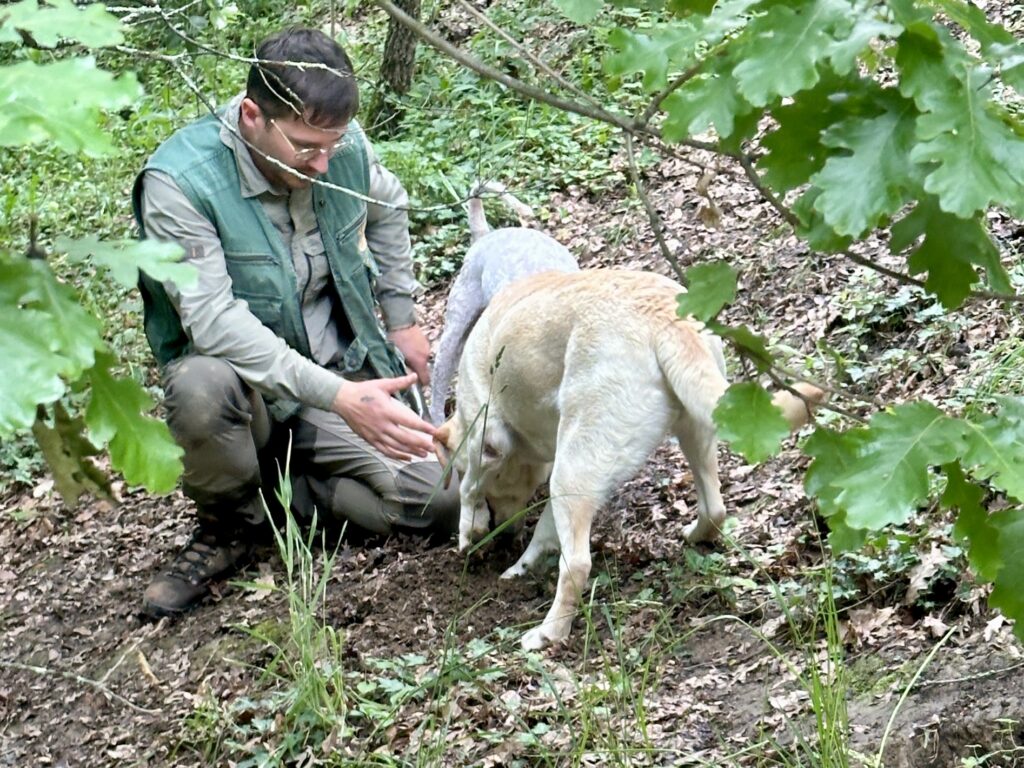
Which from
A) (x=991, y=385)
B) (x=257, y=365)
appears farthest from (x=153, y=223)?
(x=991, y=385)

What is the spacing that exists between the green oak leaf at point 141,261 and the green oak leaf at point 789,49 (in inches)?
32.0

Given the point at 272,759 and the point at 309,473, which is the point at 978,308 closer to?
the point at 309,473

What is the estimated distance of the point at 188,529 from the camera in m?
6.12

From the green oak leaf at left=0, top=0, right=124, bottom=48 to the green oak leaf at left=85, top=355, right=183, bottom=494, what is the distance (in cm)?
40

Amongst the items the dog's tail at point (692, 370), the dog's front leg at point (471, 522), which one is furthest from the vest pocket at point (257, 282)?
the dog's tail at point (692, 370)

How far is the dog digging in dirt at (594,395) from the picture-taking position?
437cm

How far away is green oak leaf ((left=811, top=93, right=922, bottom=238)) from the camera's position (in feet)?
5.86

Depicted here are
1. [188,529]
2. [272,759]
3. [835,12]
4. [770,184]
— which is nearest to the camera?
[835,12]

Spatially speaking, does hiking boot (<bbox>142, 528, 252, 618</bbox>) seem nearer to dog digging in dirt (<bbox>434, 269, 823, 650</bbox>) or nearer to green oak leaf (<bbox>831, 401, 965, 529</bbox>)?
dog digging in dirt (<bbox>434, 269, 823, 650</bbox>)

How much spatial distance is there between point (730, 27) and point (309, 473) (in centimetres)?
419

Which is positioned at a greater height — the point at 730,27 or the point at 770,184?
the point at 730,27

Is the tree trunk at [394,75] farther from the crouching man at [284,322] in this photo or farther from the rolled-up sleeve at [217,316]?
the rolled-up sleeve at [217,316]

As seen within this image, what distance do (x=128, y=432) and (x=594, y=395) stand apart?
115 inches

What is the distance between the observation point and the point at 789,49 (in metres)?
1.74
